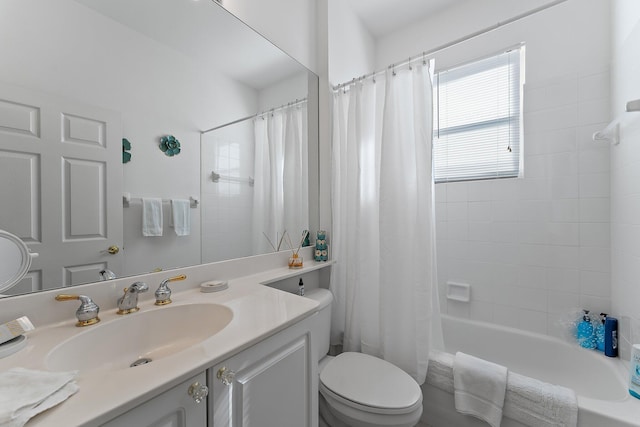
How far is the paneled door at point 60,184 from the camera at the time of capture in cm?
71

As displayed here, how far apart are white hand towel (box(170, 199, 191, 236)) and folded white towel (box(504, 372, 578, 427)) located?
159 cm

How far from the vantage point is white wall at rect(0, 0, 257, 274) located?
0.74 m

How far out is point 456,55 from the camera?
196cm

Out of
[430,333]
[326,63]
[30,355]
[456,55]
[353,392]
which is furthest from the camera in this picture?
[456,55]

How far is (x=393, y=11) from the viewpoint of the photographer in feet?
6.57

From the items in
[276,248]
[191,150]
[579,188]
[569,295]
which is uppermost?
[191,150]

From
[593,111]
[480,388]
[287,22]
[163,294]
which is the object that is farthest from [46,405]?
[593,111]

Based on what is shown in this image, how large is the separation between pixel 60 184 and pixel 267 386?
87cm

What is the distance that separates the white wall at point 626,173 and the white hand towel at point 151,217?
2118mm

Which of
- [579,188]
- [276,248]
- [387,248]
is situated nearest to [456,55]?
[579,188]

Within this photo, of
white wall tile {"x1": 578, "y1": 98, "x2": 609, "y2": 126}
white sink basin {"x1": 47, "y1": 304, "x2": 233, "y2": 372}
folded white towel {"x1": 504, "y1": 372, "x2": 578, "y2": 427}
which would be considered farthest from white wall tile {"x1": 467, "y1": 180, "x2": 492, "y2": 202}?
white sink basin {"x1": 47, "y1": 304, "x2": 233, "y2": 372}

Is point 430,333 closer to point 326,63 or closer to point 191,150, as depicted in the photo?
point 191,150

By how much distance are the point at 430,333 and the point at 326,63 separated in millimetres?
1793

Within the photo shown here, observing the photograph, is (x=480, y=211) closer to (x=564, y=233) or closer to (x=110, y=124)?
(x=564, y=233)
